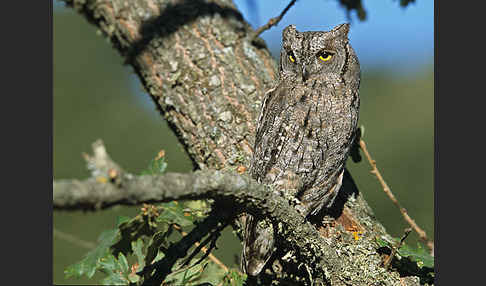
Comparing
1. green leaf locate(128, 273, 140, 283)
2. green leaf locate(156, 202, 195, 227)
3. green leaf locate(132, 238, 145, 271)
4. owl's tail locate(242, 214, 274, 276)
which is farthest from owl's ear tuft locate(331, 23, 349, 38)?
green leaf locate(128, 273, 140, 283)

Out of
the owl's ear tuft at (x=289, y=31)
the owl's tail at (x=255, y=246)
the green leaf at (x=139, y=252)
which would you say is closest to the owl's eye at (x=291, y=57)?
the owl's ear tuft at (x=289, y=31)

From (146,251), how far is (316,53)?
1362mm

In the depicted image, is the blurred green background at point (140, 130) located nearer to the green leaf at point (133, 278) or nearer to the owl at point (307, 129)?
the owl at point (307, 129)

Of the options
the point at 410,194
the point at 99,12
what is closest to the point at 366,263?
the point at 99,12

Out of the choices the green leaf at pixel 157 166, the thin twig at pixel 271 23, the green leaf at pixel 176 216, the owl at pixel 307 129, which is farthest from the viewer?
the thin twig at pixel 271 23

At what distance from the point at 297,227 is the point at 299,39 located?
3.59 feet

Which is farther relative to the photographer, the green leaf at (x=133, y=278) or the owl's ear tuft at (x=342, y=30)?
the owl's ear tuft at (x=342, y=30)

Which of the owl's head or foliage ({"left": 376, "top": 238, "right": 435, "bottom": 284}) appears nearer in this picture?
foliage ({"left": 376, "top": 238, "right": 435, "bottom": 284})

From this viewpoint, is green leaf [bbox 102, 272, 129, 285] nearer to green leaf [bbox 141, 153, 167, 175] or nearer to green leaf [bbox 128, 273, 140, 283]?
green leaf [bbox 128, 273, 140, 283]

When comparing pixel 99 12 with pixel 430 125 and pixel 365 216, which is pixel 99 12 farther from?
pixel 430 125

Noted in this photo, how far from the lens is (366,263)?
1.98 m

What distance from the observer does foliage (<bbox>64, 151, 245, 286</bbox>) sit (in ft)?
6.05

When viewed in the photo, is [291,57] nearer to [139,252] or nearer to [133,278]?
[139,252]

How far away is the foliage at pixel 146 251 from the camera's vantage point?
184 centimetres
